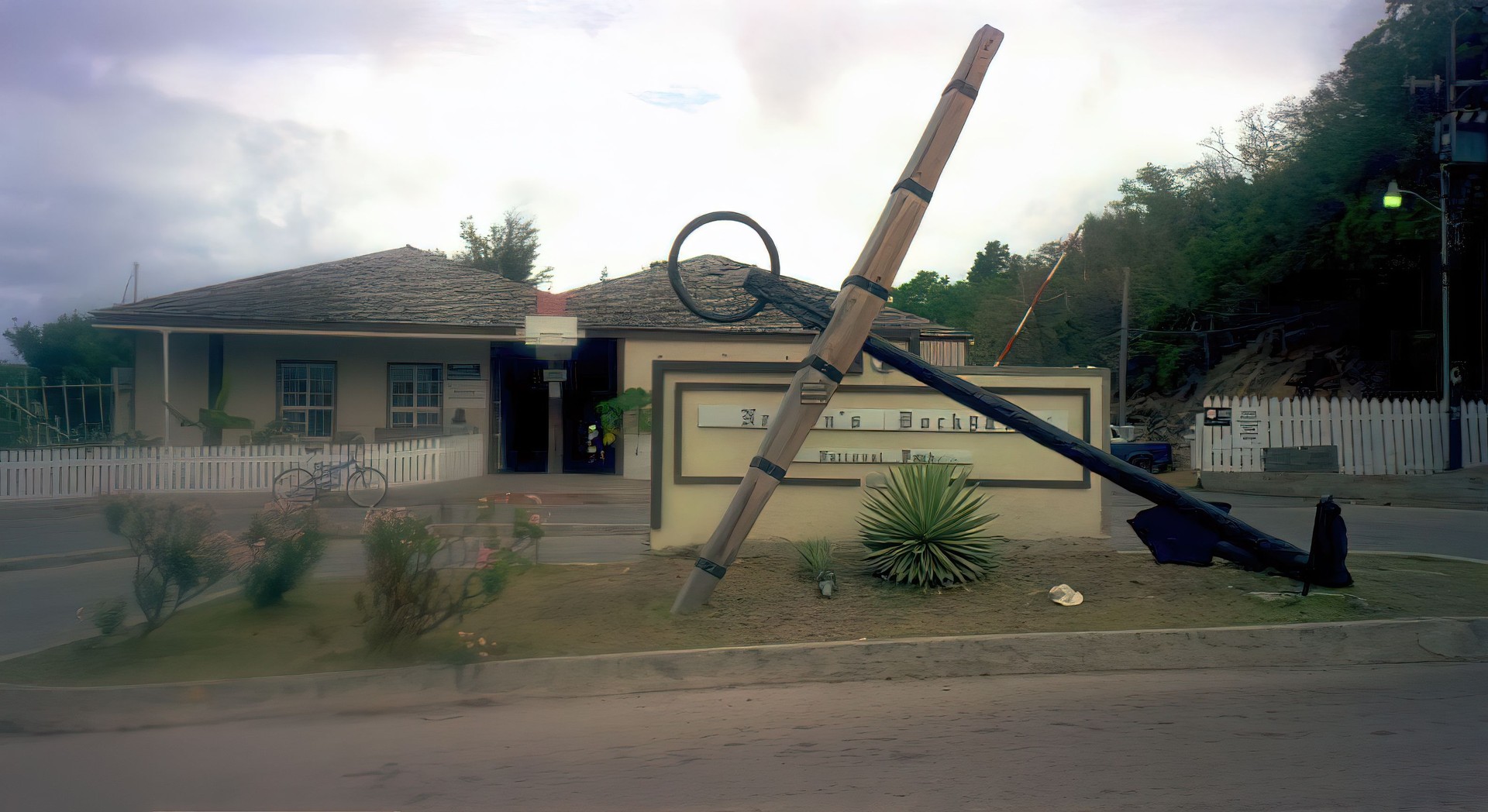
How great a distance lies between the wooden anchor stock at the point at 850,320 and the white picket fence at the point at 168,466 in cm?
1207

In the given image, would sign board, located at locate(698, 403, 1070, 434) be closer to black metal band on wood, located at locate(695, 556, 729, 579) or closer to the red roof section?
black metal band on wood, located at locate(695, 556, 729, 579)

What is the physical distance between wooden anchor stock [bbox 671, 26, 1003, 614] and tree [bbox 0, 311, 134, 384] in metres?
33.8

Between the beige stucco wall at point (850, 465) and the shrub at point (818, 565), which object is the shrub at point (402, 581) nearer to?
the shrub at point (818, 565)

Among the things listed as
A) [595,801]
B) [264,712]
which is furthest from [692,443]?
[595,801]

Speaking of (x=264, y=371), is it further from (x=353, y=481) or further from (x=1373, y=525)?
(x=1373, y=525)

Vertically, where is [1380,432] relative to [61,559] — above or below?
above

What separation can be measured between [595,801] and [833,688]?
238 centimetres

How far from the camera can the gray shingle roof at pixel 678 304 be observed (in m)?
23.0

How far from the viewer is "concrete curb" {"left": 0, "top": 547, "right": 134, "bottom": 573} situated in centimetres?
1177

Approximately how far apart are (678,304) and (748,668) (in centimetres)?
1799

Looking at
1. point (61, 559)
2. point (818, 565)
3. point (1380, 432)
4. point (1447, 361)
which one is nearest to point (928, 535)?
point (818, 565)

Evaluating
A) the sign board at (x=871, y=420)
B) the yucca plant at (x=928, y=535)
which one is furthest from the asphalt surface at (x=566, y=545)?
the yucca plant at (x=928, y=535)

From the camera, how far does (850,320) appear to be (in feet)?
25.7

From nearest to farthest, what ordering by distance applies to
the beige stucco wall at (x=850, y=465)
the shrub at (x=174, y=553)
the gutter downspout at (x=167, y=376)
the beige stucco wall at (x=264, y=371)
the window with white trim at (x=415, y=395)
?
1. the shrub at (x=174, y=553)
2. the beige stucco wall at (x=850, y=465)
3. the gutter downspout at (x=167, y=376)
4. the beige stucco wall at (x=264, y=371)
5. the window with white trim at (x=415, y=395)
